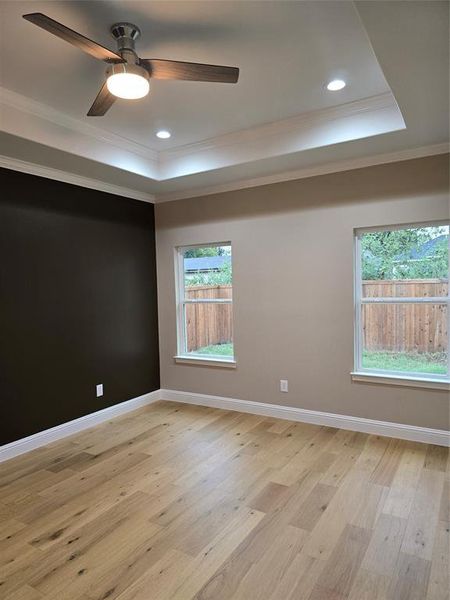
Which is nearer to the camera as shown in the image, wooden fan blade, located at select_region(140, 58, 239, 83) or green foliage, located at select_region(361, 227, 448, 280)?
wooden fan blade, located at select_region(140, 58, 239, 83)

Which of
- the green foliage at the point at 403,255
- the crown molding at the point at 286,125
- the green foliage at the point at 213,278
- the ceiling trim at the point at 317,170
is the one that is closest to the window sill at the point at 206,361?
the green foliage at the point at 213,278

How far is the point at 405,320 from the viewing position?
3627mm

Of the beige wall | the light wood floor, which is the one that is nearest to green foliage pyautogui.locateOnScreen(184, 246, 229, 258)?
the beige wall

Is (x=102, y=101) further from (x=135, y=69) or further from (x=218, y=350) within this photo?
(x=218, y=350)

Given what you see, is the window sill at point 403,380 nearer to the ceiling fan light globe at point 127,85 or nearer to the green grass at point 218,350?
the green grass at point 218,350

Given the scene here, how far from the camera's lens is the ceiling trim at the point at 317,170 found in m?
3.41

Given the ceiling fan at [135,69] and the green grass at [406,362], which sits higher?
the ceiling fan at [135,69]

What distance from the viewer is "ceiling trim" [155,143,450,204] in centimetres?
341

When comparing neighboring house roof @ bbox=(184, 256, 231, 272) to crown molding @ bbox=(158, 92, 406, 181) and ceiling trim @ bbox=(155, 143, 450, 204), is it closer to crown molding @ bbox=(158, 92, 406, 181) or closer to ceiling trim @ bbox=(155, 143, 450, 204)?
ceiling trim @ bbox=(155, 143, 450, 204)

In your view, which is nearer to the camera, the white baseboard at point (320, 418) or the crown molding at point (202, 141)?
the crown molding at point (202, 141)

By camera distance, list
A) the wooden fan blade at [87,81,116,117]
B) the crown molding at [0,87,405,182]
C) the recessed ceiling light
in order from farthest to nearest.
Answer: the crown molding at [0,87,405,182] < the recessed ceiling light < the wooden fan blade at [87,81,116,117]

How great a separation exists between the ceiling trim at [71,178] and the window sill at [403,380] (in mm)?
3125

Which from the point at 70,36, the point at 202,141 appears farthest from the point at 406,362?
the point at 70,36

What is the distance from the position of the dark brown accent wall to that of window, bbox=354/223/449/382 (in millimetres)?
2513
